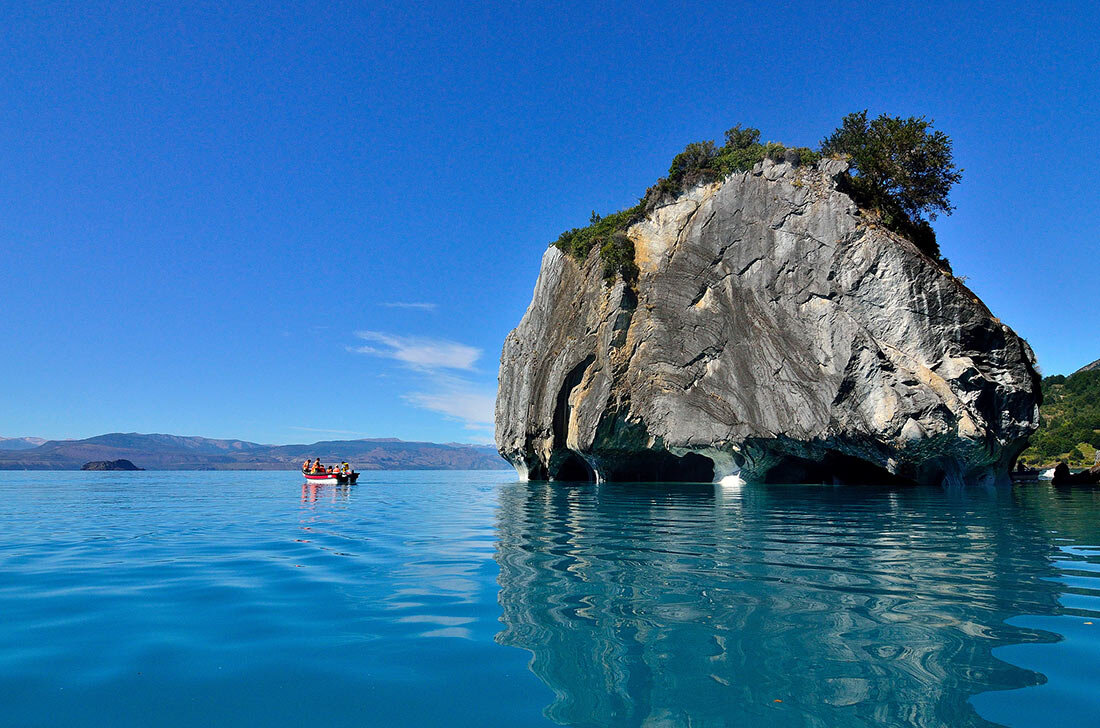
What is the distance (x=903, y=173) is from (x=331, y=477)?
4289cm

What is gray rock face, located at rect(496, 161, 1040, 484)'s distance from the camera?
31000 mm

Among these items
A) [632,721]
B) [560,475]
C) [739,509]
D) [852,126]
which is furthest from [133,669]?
[560,475]

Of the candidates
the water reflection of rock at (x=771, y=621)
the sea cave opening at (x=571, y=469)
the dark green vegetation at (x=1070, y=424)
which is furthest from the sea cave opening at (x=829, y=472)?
the dark green vegetation at (x=1070, y=424)

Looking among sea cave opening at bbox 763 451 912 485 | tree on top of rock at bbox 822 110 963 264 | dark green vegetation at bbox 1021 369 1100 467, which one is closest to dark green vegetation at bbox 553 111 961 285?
tree on top of rock at bbox 822 110 963 264

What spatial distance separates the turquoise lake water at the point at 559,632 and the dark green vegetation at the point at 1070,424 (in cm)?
7943

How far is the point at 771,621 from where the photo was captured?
20.5 ft

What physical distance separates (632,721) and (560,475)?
5185 centimetres

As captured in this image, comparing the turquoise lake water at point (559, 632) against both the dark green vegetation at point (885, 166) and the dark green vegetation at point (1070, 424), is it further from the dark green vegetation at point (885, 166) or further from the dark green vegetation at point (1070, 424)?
the dark green vegetation at point (1070, 424)

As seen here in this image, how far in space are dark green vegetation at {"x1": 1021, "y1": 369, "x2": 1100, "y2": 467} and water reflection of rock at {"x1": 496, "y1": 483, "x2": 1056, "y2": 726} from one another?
253 feet

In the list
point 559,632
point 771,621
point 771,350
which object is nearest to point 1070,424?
point 771,350

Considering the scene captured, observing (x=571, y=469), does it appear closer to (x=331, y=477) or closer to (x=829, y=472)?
(x=331, y=477)

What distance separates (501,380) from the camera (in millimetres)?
61094

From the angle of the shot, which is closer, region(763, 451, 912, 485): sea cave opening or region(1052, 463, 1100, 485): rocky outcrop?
region(1052, 463, 1100, 485): rocky outcrop

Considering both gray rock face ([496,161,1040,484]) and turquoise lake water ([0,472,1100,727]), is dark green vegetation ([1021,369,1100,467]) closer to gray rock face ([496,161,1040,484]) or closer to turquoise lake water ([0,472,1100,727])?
gray rock face ([496,161,1040,484])
